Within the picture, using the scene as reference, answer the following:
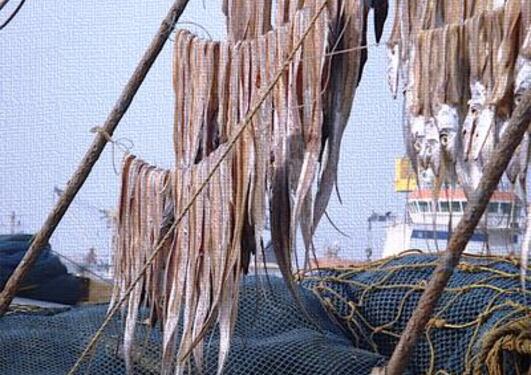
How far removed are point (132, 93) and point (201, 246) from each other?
57 centimetres

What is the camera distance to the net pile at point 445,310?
3814 mm

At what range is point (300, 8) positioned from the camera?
2.93 m

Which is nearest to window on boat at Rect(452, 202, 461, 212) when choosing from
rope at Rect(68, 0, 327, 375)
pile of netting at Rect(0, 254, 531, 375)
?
rope at Rect(68, 0, 327, 375)

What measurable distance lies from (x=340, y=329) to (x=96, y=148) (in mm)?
1558

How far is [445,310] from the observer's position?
4137mm

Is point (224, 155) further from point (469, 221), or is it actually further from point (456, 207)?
point (469, 221)

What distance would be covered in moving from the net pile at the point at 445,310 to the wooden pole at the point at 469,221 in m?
1.16

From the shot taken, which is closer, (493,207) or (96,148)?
(493,207)

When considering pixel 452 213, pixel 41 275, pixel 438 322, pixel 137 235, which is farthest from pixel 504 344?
pixel 41 275

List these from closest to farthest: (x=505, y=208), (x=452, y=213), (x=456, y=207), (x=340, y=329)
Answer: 1. (x=505, y=208)
2. (x=452, y=213)
3. (x=456, y=207)
4. (x=340, y=329)

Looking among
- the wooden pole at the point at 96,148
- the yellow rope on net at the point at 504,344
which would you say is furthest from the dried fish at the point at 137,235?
the yellow rope on net at the point at 504,344

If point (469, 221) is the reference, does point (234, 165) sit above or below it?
above

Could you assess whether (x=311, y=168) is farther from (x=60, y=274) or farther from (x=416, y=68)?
(x=60, y=274)

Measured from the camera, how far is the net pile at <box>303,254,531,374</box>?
381 centimetres
